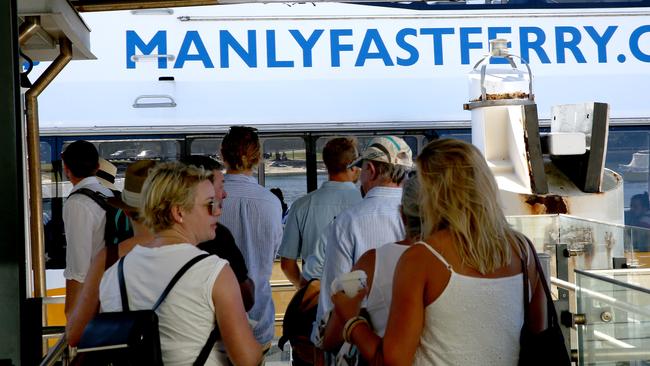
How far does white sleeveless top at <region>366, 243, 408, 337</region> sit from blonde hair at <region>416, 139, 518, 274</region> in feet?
0.69

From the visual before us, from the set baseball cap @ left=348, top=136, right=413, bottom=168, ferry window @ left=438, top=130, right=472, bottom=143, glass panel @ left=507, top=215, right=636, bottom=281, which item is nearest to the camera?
baseball cap @ left=348, top=136, right=413, bottom=168

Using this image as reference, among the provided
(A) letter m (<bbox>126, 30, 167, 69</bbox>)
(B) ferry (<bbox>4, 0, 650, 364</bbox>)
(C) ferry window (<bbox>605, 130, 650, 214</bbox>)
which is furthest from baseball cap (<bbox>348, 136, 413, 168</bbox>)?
(C) ferry window (<bbox>605, 130, 650, 214</bbox>)

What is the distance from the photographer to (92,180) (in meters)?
4.53

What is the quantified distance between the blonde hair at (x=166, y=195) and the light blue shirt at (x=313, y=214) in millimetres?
1816

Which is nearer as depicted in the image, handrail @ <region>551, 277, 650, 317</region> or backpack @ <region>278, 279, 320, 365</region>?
handrail @ <region>551, 277, 650, 317</region>

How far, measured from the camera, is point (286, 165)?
739cm

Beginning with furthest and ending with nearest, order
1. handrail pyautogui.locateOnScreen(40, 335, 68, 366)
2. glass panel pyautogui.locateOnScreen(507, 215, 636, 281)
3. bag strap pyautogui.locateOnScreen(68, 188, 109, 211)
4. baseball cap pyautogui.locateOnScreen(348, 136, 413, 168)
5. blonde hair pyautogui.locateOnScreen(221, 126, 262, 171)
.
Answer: glass panel pyautogui.locateOnScreen(507, 215, 636, 281), bag strap pyautogui.locateOnScreen(68, 188, 109, 211), blonde hair pyautogui.locateOnScreen(221, 126, 262, 171), baseball cap pyautogui.locateOnScreen(348, 136, 413, 168), handrail pyautogui.locateOnScreen(40, 335, 68, 366)

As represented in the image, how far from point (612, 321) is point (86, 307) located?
2017mm

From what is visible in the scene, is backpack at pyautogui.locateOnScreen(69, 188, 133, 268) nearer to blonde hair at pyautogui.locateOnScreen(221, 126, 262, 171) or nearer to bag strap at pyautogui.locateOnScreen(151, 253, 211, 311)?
blonde hair at pyautogui.locateOnScreen(221, 126, 262, 171)

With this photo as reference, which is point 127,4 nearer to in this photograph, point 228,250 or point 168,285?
point 228,250

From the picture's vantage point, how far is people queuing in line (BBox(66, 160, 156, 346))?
272 centimetres

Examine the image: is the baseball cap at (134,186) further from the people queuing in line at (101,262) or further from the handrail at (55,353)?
the handrail at (55,353)

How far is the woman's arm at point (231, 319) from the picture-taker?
8.06 ft

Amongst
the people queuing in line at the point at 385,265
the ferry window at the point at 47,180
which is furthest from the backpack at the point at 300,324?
the ferry window at the point at 47,180
